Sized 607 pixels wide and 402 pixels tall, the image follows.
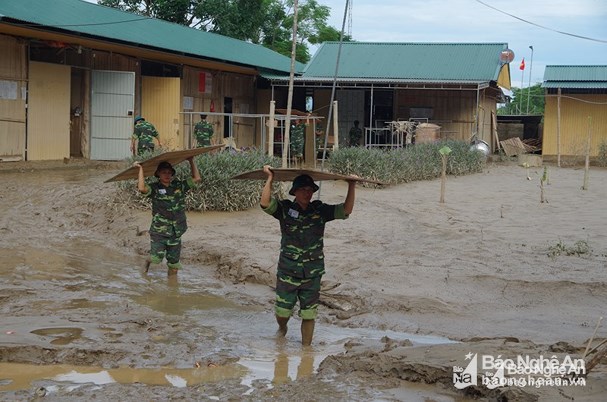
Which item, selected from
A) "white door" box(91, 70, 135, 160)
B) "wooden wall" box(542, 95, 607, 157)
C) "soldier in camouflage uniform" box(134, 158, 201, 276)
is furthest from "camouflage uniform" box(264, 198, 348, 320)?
"wooden wall" box(542, 95, 607, 157)

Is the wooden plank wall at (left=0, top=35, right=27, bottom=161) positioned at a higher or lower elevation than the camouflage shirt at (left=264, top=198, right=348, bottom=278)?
higher

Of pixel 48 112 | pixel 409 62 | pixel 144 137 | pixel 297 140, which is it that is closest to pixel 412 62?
pixel 409 62

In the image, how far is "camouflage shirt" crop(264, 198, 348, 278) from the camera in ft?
21.3

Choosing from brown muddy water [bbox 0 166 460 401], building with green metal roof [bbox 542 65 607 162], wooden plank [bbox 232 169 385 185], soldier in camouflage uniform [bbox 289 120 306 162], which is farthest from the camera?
building with green metal roof [bbox 542 65 607 162]

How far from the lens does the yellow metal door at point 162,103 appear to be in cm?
2084

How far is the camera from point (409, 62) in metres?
27.4

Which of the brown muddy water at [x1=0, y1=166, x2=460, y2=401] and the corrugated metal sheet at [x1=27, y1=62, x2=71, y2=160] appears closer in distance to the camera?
the brown muddy water at [x1=0, y1=166, x2=460, y2=401]

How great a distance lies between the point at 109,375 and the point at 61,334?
3.60 feet

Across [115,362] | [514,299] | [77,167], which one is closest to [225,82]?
[77,167]

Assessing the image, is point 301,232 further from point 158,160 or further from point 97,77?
point 97,77

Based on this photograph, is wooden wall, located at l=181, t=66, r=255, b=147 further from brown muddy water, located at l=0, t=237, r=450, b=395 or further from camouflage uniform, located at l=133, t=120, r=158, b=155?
brown muddy water, located at l=0, t=237, r=450, b=395

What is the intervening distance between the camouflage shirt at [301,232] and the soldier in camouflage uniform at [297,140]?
1484 cm

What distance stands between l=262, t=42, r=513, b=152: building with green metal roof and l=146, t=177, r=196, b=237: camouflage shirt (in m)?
16.3

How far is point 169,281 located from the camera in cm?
909
